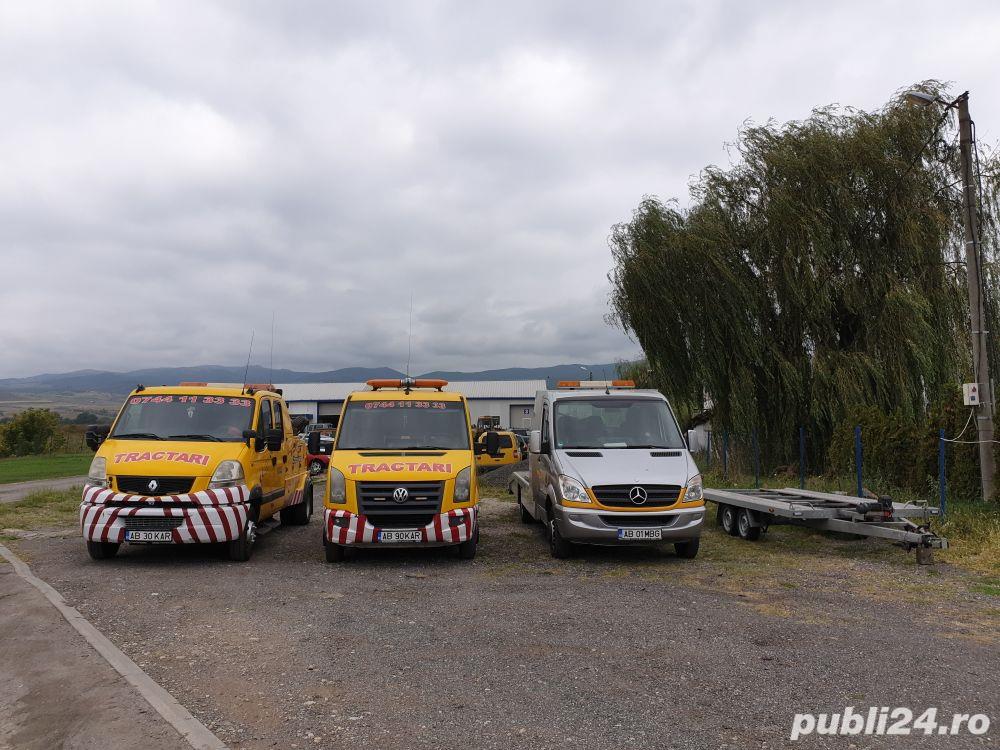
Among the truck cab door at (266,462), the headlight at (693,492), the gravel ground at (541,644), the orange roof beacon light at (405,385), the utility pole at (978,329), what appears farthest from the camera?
the utility pole at (978,329)

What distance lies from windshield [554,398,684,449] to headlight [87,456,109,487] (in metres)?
5.61

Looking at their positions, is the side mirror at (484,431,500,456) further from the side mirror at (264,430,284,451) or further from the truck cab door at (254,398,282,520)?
the truck cab door at (254,398,282,520)

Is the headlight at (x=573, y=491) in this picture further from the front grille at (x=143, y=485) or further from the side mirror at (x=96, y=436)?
the side mirror at (x=96, y=436)

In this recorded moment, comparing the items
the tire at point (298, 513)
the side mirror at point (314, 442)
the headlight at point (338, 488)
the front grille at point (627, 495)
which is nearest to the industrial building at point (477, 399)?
the tire at point (298, 513)

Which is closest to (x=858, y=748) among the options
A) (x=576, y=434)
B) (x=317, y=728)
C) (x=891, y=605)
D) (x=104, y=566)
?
(x=317, y=728)

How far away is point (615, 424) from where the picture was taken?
10781 millimetres

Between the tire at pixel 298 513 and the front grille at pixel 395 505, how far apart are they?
14.5 ft

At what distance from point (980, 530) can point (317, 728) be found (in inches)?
377

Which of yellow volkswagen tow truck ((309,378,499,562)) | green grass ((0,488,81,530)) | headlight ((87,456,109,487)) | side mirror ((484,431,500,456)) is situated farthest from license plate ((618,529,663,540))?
green grass ((0,488,81,530))

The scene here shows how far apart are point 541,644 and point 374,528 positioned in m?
3.72

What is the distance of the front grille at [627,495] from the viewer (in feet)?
30.8

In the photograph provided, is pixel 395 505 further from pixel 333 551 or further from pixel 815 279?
pixel 815 279

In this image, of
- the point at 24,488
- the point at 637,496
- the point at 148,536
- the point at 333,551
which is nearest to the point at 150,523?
the point at 148,536

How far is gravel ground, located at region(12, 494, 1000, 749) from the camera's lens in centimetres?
448
